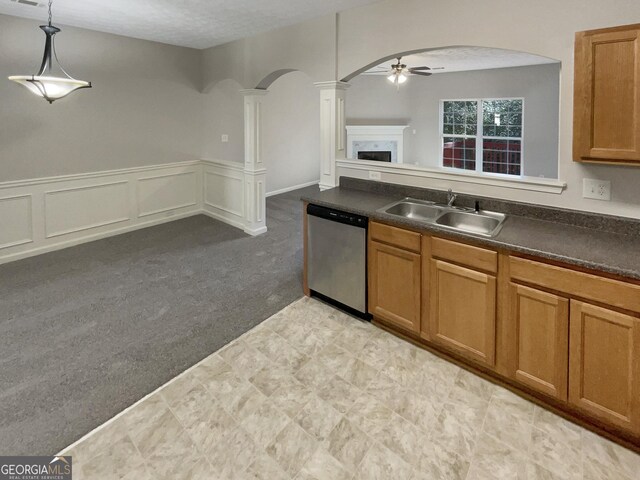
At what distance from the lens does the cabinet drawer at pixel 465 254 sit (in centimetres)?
226

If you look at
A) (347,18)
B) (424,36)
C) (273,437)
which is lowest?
(273,437)

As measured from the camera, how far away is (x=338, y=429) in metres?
2.06

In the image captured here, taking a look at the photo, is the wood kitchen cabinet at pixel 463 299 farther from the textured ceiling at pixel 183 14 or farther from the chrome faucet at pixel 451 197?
the textured ceiling at pixel 183 14

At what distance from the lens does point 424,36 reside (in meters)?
3.05

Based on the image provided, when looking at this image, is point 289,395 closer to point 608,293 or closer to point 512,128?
point 608,293

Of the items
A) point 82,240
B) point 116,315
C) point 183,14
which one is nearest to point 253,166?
point 183,14

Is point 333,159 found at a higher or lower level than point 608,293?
higher

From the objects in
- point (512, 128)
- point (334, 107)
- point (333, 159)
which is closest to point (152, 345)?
point (333, 159)

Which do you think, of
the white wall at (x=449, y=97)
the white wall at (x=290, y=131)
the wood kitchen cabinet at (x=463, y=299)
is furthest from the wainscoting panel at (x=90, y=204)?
the white wall at (x=449, y=97)

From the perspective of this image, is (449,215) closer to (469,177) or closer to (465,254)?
(469,177)

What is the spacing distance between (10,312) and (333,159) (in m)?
3.10

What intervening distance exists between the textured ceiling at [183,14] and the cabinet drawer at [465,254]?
87.6 inches

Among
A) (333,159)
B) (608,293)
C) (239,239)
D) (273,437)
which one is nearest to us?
(608,293)

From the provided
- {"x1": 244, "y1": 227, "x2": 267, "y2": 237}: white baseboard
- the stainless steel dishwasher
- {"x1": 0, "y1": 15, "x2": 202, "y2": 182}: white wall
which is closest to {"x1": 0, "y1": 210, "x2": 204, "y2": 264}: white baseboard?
{"x1": 0, "y1": 15, "x2": 202, "y2": 182}: white wall
